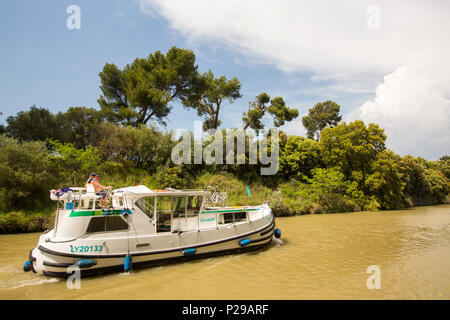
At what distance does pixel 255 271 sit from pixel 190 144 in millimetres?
20586

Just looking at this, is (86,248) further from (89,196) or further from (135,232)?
(89,196)

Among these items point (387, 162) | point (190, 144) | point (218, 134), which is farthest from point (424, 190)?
point (190, 144)

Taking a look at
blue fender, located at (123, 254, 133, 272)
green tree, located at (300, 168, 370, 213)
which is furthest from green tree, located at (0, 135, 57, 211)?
green tree, located at (300, 168, 370, 213)

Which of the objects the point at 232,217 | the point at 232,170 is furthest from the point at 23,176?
the point at 232,170

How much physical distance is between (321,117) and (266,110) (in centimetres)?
2249

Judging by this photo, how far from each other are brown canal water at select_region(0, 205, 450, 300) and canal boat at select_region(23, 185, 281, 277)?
16.5 inches

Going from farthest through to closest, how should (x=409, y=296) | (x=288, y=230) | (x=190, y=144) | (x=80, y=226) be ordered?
(x=190, y=144), (x=288, y=230), (x=80, y=226), (x=409, y=296)

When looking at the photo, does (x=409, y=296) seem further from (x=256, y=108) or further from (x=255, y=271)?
(x=256, y=108)

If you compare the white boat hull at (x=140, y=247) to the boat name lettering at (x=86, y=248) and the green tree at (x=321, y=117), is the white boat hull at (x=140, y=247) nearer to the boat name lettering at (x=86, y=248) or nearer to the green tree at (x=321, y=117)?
the boat name lettering at (x=86, y=248)

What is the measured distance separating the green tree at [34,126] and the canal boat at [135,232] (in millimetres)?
18438

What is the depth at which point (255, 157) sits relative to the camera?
96.9 ft

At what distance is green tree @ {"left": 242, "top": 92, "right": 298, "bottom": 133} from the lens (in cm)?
3788

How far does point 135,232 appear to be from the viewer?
8.72 m

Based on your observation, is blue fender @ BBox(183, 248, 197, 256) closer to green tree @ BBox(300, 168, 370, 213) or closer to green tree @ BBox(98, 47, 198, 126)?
green tree @ BBox(300, 168, 370, 213)
